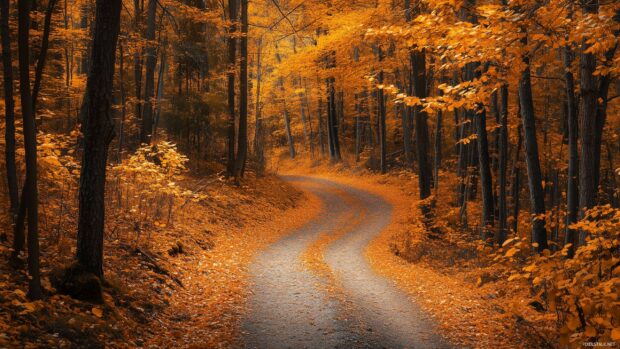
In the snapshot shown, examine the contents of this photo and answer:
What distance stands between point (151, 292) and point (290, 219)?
1029 centimetres

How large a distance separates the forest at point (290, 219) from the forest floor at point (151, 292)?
0.13 feet

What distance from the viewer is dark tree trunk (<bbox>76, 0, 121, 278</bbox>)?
20.5 ft

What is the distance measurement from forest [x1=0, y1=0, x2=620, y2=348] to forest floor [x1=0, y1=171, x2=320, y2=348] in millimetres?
39

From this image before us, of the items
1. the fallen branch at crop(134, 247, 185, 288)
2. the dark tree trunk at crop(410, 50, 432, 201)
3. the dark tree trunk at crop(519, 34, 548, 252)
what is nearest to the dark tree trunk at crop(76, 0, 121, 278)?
the fallen branch at crop(134, 247, 185, 288)

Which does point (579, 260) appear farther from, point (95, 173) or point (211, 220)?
point (211, 220)

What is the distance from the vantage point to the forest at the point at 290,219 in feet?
18.0

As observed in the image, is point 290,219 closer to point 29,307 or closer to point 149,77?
point 149,77

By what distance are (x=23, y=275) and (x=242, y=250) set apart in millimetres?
6714

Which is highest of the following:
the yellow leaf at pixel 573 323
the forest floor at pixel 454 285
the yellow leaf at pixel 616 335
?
the yellow leaf at pixel 616 335

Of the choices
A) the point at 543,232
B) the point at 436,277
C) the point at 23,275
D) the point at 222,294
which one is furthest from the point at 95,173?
the point at 543,232

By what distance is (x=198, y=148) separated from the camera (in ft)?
62.6

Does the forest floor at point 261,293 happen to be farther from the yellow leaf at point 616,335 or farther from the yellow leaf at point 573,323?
the yellow leaf at point 616,335

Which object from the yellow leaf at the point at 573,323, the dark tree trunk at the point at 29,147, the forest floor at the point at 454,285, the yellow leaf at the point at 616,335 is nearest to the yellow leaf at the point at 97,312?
the dark tree trunk at the point at 29,147

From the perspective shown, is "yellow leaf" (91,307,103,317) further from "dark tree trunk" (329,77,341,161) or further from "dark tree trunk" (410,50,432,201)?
"dark tree trunk" (329,77,341,161)
